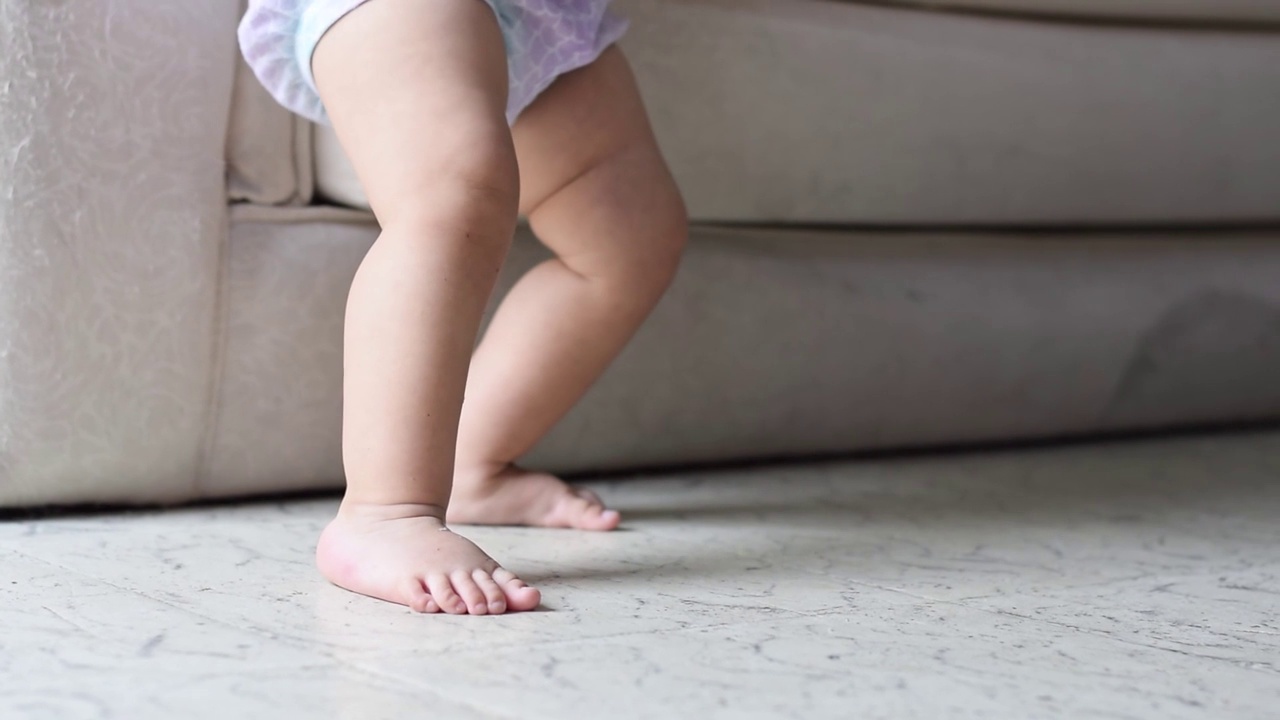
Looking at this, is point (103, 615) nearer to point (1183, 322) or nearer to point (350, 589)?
point (350, 589)

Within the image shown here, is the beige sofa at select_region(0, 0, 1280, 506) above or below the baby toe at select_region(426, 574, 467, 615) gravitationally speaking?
above

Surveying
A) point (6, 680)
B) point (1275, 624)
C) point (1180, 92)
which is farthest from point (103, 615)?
point (1180, 92)

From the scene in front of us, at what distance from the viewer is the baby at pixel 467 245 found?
697mm

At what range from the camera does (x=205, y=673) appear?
1.78 feet

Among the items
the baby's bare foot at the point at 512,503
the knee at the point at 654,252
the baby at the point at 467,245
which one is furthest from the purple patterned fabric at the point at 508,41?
the baby's bare foot at the point at 512,503

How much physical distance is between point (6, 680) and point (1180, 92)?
1.08 m

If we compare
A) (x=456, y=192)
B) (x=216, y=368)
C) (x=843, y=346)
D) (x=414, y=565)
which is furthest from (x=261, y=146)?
(x=843, y=346)

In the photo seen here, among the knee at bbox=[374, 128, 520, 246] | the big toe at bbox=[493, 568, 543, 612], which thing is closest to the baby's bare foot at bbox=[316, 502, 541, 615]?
the big toe at bbox=[493, 568, 543, 612]

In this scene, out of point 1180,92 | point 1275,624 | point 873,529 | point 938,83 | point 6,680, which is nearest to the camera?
point 6,680

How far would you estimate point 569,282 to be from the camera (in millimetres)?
905

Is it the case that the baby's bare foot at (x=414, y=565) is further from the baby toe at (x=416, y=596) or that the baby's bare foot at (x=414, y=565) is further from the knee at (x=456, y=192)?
the knee at (x=456, y=192)

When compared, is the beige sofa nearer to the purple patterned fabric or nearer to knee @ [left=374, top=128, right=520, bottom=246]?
the purple patterned fabric

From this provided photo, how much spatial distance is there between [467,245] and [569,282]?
193mm

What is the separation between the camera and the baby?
0.70 metres
